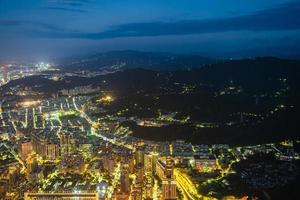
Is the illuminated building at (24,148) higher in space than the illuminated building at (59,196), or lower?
higher

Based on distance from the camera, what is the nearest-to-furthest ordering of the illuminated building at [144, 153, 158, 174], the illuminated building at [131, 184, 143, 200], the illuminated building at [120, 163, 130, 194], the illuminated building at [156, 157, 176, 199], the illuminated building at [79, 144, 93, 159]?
the illuminated building at [131, 184, 143, 200]
the illuminated building at [156, 157, 176, 199]
the illuminated building at [120, 163, 130, 194]
the illuminated building at [144, 153, 158, 174]
the illuminated building at [79, 144, 93, 159]

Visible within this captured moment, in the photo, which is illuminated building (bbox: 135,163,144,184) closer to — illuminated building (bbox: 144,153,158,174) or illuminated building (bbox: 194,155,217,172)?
illuminated building (bbox: 144,153,158,174)

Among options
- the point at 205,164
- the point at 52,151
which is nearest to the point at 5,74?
the point at 52,151

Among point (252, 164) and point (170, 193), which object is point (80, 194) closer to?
point (170, 193)

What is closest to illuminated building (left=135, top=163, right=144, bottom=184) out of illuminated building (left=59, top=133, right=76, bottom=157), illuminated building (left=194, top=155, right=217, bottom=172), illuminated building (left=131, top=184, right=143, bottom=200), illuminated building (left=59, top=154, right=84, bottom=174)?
illuminated building (left=131, top=184, right=143, bottom=200)

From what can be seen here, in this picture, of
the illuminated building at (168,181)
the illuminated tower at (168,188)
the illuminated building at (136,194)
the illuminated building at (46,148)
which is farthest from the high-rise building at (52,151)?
the illuminated tower at (168,188)

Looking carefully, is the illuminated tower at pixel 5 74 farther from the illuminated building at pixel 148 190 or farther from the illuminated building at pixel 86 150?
the illuminated building at pixel 148 190
